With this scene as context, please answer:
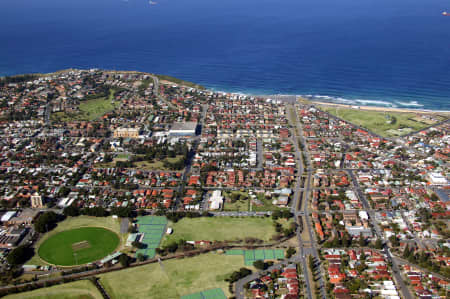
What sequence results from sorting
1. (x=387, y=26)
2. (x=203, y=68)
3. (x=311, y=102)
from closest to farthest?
(x=311, y=102) < (x=203, y=68) < (x=387, y=26)

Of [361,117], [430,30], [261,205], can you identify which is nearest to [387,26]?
[430,30]

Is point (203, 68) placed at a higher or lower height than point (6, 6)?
lower

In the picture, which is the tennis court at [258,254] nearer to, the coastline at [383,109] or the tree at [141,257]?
the tree at [141,257]

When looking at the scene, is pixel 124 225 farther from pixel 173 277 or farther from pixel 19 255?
pixel 19 255

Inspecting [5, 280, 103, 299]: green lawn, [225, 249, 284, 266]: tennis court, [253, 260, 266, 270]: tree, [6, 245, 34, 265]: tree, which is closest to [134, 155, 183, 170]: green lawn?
[6, 245, 34, 265]: tree

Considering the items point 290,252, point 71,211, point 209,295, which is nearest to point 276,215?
point 290,252

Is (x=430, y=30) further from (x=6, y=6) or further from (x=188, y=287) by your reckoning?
(x=6, y=6)

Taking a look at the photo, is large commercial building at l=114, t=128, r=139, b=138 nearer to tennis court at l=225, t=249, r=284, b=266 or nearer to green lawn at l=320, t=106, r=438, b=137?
tennis court at l=225, t=249, r=284, b=266
